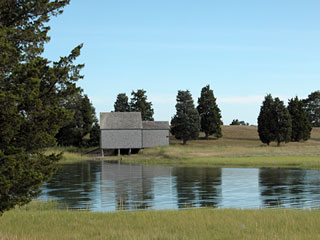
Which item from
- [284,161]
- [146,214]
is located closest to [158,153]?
[284,161]

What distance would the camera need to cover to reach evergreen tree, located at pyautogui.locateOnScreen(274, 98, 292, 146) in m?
95.2

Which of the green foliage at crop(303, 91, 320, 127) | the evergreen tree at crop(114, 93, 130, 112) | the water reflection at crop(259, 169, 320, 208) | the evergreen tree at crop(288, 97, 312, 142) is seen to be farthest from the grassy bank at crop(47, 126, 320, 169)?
the green foliage at crop(303, 91, 320, 127)

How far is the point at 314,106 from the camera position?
490 feet

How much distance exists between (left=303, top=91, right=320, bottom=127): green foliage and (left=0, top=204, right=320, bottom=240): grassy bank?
138 meters

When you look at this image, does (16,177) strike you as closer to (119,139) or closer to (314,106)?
(119,139)

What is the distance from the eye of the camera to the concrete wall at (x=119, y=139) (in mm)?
86188

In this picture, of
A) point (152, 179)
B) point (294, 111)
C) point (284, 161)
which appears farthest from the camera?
point (294, 111)

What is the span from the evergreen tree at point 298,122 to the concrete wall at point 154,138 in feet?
115

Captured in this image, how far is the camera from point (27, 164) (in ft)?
41.6

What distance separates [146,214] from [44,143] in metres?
7.75

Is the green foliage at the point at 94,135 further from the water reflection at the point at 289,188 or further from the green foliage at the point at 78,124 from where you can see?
the water reflection at the point at 289,188

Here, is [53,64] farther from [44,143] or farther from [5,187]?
[5,187]

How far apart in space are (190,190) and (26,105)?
76.7ft

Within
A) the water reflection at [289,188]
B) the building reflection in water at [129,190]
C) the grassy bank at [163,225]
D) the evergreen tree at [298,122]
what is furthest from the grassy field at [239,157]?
the grassy bank at [163,225]
